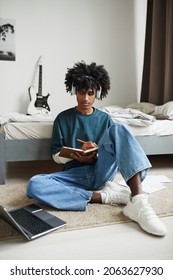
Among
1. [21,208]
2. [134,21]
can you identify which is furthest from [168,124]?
[134,21]

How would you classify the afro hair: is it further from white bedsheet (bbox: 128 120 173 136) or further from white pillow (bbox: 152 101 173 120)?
white pillow (bbox: 152 101 173 120)

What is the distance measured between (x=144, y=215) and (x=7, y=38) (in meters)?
2.29

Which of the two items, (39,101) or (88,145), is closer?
(88,145)

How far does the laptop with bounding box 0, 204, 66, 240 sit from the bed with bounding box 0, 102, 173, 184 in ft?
1.51

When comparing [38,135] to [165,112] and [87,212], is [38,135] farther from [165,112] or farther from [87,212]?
[165,112]

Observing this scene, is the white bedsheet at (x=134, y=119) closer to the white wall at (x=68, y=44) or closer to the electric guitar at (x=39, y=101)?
the electric guitar at (x=39, y=101)

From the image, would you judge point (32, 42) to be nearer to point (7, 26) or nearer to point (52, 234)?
point (7, 26)

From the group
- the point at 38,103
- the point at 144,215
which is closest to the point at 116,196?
the point at 144,215

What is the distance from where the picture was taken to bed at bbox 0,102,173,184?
1.63m

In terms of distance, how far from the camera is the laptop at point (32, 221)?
1.02 m

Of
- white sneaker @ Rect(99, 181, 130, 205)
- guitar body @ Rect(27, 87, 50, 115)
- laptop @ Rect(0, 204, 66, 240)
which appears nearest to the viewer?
laptop @ Rect(0, 204, 66, 240)

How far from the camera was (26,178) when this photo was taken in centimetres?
183

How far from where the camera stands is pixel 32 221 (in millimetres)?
1126

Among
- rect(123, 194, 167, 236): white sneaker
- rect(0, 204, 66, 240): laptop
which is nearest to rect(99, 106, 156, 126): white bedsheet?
rect(123, 194, 167, 236): white sneaker
